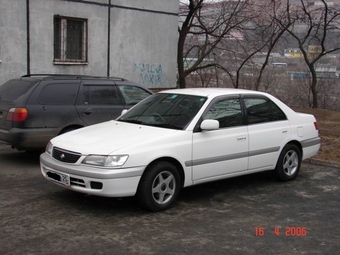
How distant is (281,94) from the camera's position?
2827 cm

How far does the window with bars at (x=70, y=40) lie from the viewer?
1292 cm

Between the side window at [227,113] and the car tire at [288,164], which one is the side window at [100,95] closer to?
the side window at [227,113]

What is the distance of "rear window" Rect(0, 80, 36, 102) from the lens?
752cm

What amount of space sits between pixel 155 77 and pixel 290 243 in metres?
11.6

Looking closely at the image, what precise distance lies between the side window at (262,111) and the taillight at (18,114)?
144 inches

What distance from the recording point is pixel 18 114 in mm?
7234

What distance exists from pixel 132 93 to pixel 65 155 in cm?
389

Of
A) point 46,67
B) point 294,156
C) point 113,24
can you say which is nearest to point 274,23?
point 113,24

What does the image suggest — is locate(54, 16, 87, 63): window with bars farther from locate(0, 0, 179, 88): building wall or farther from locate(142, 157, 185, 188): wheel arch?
locate(142, 157, 185, 188): wheel arch

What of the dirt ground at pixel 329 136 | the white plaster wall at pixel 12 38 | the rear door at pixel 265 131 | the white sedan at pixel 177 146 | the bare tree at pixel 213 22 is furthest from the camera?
the bare tree at pixel 213 22

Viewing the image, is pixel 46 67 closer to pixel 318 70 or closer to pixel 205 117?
pixel 205 117

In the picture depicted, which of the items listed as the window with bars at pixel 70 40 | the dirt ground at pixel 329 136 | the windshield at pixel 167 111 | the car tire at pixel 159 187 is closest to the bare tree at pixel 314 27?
the dirt ground at pixel 329 136
